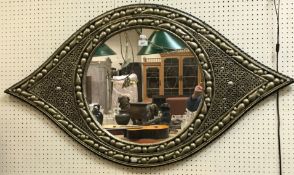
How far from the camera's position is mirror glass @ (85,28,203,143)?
146cm

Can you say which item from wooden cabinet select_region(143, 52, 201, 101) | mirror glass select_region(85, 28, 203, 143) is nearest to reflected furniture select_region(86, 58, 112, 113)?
mirror glass select_region(85, 28, 203, 143)

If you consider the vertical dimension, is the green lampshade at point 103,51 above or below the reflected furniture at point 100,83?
above

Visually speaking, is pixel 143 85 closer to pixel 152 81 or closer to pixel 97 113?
pixel 152 81

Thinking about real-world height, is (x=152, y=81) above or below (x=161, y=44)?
below

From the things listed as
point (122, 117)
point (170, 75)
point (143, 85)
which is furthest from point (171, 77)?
point (122, 117)

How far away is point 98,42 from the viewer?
1534 millimetres

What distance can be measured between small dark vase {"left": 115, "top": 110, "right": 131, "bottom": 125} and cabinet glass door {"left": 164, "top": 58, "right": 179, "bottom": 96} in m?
0.18

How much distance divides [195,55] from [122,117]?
386 mm

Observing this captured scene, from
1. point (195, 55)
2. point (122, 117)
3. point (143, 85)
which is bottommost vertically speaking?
point (122, 117)

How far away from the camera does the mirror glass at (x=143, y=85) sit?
1.46m

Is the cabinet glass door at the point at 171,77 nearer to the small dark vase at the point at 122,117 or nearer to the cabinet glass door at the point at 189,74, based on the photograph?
the cabinet glass door at the point at 189,74

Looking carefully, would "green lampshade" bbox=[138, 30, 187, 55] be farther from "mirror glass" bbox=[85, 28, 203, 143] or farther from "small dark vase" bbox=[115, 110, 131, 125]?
"small dark vase" bbox=[115, 110, 131, 125]

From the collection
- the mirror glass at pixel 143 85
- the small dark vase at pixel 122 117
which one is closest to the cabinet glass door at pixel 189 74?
the mirror glass at pixel 143 85

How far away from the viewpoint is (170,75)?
4.84ft
